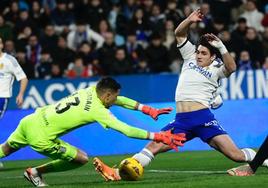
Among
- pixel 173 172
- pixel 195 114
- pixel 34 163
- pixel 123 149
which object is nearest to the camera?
pixel 195 114

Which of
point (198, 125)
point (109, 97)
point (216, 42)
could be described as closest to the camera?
point (109, 97)

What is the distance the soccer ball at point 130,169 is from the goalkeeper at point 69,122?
55 cm

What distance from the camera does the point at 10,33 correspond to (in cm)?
2334

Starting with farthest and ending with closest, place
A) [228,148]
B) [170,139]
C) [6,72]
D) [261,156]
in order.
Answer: [6,72]
[228,148]
[261,156]
[170,139]

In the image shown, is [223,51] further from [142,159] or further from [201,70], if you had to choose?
[142,159]

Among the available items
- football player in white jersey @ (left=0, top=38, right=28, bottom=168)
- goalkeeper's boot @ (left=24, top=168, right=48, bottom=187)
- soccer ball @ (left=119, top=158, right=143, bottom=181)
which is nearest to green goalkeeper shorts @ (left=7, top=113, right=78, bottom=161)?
goalkeeper's boot @ (left=24, top=168, right=48, bottom=187)

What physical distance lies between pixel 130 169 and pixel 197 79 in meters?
1.68

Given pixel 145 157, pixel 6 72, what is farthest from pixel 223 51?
pixel 6 72

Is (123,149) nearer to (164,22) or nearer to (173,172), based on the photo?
(173,172)

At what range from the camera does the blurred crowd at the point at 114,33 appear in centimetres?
2323

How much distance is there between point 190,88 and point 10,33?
36.4 ft

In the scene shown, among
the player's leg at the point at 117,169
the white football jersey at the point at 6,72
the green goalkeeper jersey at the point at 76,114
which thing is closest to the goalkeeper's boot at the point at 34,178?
the green goalkeeper jersey at the point at 76,114

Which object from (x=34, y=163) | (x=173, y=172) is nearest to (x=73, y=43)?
(x=34, y=163)

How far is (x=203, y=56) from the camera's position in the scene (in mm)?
12938
